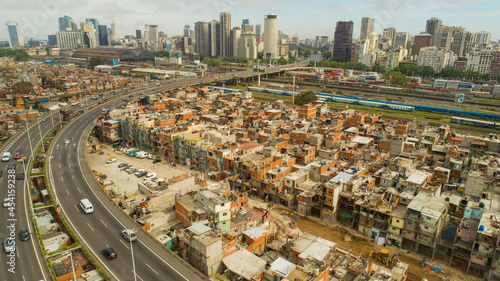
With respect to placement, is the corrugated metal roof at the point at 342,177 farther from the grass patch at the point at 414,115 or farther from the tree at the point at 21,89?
the tree at the point at 21,89

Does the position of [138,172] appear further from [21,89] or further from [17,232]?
[21,89]

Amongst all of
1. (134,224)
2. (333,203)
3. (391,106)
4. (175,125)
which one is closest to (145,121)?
(175,125)

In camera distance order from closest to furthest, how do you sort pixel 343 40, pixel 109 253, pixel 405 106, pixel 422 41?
pixel 109 253, pixel 405 106, pixel 422 41, pixel 343 40

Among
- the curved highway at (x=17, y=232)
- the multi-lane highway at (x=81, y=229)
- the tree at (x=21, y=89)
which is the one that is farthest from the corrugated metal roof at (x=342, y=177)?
the tree at (x=21, y=89)

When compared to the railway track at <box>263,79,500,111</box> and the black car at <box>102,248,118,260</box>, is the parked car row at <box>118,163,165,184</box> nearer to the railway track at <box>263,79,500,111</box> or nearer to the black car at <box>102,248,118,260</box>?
the black car at <box>102,248,118,260</box>

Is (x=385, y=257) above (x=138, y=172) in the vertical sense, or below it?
below

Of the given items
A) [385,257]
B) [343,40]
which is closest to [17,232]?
[385,257]

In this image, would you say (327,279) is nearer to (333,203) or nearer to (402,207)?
(333,203)
